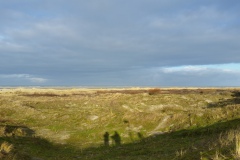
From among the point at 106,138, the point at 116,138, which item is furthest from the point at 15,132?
the point at 116,138

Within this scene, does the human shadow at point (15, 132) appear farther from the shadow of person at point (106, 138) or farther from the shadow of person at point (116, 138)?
the shadow of person at point (116, 138)

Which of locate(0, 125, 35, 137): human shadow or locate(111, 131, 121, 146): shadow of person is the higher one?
locate(0, 125, 35, 137): human shadow

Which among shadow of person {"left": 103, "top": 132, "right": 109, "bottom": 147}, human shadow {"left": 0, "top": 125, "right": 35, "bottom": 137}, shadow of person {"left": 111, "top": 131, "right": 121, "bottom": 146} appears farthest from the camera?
human shadow {"left": 0, "top": 125, "right": 35, "bottom": 137}

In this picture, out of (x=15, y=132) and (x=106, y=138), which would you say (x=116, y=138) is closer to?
(x=106, y=138)

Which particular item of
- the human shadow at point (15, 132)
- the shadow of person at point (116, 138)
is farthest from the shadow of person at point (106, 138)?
the human shadow at point (15, 132)

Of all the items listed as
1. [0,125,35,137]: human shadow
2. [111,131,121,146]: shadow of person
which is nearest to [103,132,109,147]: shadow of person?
[111,131,121,146]: shadow of person

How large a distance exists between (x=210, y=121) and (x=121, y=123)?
9934mm

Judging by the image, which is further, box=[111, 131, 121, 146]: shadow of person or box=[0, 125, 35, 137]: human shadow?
box=[0, 125, 35, 137]: human shadow

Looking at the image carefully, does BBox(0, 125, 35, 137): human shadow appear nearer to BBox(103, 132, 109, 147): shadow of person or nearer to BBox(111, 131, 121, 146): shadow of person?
BBox(103, 132, 109, 147): shadow of person

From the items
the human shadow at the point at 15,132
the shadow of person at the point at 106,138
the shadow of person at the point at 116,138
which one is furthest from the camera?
the human shadow at the point at 15,132

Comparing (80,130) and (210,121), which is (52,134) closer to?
(80,130)

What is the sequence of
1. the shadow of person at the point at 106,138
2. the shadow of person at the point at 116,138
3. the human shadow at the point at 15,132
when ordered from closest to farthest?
the shadow of person at the point at 106,138, the shadow of person at the point at 116,138, the human shadow at the point at 15,132

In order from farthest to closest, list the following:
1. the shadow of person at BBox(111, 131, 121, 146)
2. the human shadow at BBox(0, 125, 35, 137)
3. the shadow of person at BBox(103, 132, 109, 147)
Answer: the human shadow at BBox(0, 125, 35, 137) → the shadow of person at BBox(111, 131, 121, 146) → the shadow of person at BBox(103, 132, 109, 147)

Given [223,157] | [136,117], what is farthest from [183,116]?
[223,157]
